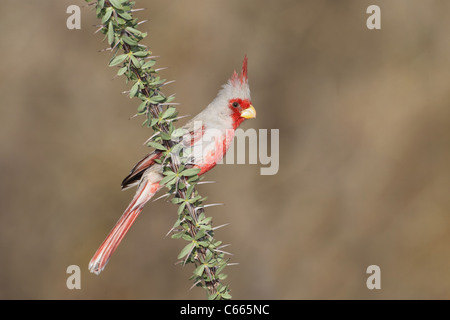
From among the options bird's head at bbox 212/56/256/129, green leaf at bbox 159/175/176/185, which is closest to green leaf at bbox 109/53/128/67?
green leaf at bbox 159/175/176/185

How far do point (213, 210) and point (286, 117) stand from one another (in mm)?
1182

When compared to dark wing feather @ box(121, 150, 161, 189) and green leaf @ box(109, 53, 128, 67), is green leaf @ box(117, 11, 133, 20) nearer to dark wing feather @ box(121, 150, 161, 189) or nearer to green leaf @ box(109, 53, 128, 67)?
green leaf @ box(109, 53, 128, 67)

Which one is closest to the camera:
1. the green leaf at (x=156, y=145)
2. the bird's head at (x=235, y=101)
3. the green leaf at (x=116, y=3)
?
the green leaf at (x=116, y=3)

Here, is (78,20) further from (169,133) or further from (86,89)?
(169,133)

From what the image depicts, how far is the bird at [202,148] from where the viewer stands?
2.83 metres

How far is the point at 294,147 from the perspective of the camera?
5633 millimetres

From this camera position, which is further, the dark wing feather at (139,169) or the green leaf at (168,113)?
the dark wing feather at (139,169)

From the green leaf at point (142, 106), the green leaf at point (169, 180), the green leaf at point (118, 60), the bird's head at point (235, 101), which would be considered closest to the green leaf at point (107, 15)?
the green leaf at point (118, 60)

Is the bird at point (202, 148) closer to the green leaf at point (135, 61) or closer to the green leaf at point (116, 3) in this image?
the green leaf at point (135, 61)

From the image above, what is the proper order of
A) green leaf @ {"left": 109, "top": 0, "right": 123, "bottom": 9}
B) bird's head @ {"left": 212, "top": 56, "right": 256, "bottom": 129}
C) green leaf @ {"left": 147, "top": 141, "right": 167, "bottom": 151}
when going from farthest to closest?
bird's head @ {"left": 212, "top": 56, "right": 256, "bottom": 129}, green leaf @ {"left": 147, "top": 141, "right": 167, "bottom": 151}, green leaf @ {"left": 109, "top": 0, "right": 123, "bottom": 9}

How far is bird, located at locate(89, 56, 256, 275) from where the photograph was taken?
283cm

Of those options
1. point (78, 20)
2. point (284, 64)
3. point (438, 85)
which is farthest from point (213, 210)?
point (438, 85)

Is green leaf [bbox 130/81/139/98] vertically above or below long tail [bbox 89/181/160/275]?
above

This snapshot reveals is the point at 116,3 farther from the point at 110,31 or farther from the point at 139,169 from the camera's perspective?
the point at 139,169
